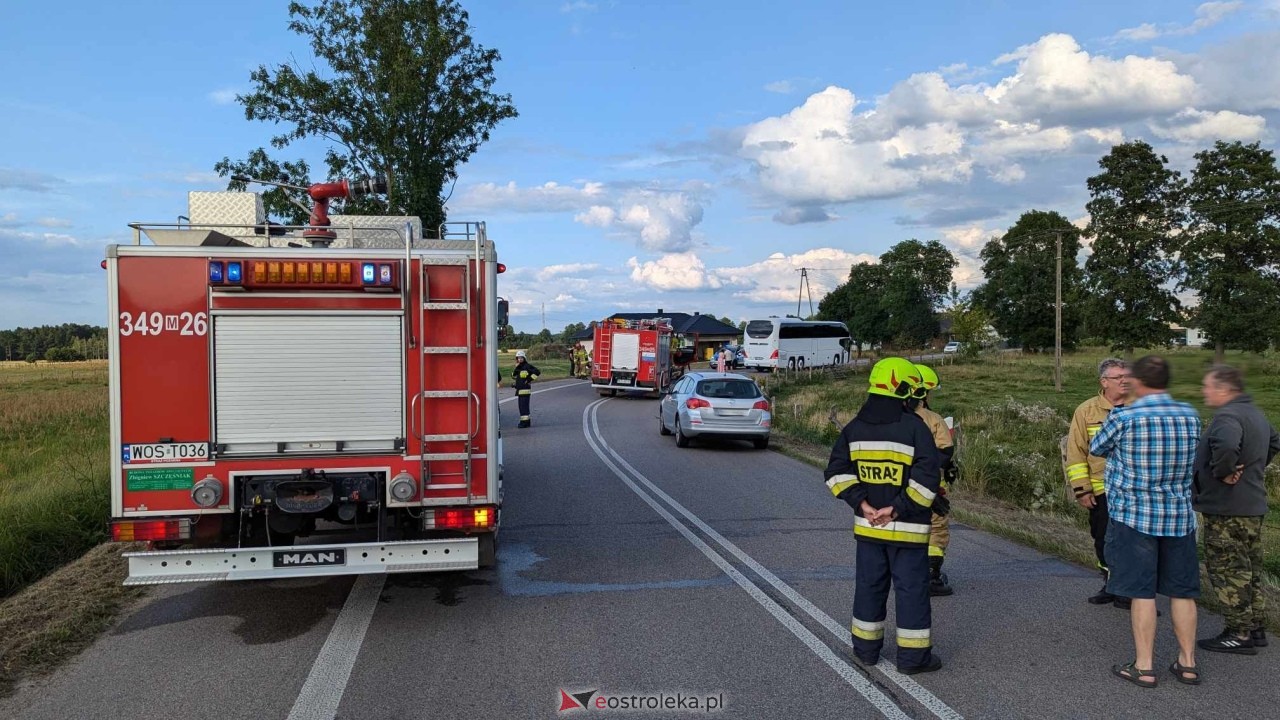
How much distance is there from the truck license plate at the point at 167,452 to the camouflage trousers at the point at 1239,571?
602 cm

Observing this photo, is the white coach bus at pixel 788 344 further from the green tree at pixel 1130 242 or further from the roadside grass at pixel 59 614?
the roadside grass at pixel 59 614

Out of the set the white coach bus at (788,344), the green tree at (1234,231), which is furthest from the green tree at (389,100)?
the white coach bus at (788,344)

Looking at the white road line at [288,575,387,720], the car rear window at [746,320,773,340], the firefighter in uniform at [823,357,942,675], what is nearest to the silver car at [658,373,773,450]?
the white road line at [288,575,387,720]

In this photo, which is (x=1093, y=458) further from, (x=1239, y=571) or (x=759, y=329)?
(x=759, y=329)

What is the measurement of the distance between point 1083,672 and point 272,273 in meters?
5.17

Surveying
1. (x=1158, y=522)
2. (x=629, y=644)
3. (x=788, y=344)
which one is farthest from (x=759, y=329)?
(x=1158, y=522)

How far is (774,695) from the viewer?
4.41 meters

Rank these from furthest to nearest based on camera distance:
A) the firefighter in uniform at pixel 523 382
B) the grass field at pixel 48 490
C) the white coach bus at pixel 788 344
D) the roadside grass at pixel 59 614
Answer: the white coach bus at pixel 788 344 < the firefighter in uniform at pixel 523 382 < the grass field at pixel 48 490 < the roadside grass at pixel 59 614

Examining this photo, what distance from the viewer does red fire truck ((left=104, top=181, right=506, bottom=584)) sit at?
532cm

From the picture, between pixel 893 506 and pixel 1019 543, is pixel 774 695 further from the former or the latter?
pixel 1019 543

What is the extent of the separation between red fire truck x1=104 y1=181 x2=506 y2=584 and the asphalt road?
1.83ft

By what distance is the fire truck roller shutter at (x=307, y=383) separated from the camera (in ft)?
17.8

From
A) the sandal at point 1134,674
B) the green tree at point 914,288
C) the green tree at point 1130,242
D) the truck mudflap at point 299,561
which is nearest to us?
the sandal at point 1134,674

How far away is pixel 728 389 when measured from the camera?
16.4 m
